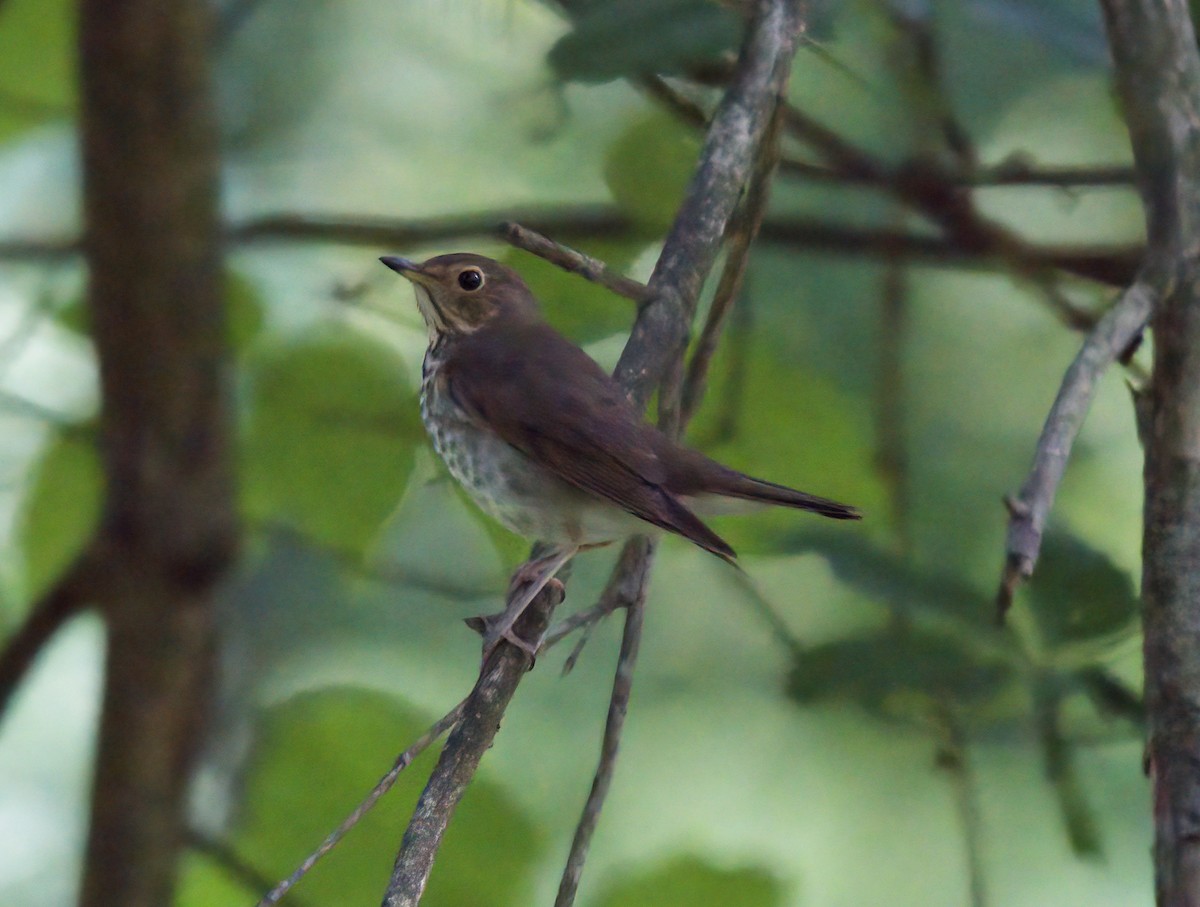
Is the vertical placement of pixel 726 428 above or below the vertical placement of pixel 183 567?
above

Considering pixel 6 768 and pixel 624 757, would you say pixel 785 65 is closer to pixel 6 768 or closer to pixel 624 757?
pixel 624 757

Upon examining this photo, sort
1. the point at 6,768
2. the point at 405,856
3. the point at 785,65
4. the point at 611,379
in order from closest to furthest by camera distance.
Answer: the point at 405,856 < the point at 611,379 < the point at 785,65 < the point at 6,768

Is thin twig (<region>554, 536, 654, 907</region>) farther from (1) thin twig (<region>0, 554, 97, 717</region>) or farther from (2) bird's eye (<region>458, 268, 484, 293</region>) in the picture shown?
(1) thin twig (<region>0, 554, 97, 717</region>)

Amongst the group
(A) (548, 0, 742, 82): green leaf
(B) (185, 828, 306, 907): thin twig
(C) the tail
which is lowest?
(B) (185, 828, 306, 907): thin twig

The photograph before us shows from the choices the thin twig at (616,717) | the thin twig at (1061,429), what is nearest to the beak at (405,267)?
the thin twig at (616,717)

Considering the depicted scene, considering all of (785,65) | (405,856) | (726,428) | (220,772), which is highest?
(785,65)

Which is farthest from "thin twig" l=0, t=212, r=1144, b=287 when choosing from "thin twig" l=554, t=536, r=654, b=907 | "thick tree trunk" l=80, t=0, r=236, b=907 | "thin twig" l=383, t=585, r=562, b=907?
"thin twig" l=383, t=585, r=562, b=907

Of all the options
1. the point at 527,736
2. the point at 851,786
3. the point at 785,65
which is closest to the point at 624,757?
the point at 527,736

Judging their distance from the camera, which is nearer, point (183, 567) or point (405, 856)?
point (405, 856)
